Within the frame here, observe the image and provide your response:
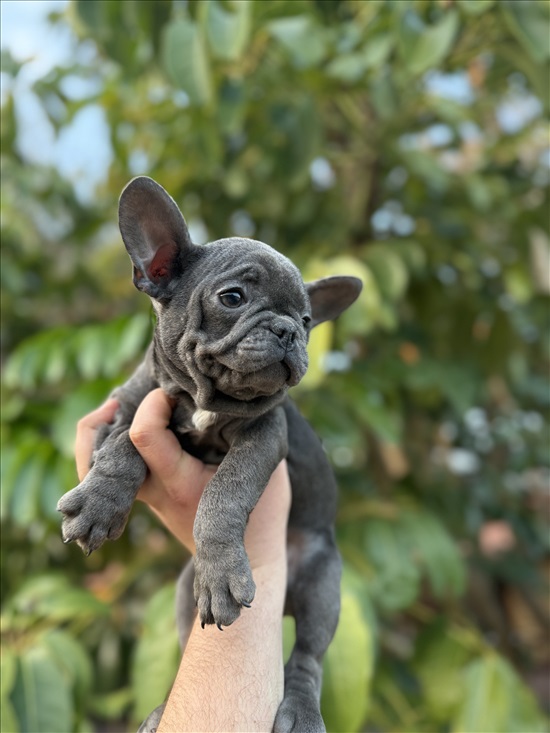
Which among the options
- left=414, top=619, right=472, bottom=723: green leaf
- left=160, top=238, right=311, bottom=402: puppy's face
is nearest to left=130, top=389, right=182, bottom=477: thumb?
left=160, top=238, right=311, bottom=402: puppy's face

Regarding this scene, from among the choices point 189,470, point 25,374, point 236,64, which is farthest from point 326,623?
point 236,64

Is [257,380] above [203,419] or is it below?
above

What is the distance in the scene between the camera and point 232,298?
90 cm

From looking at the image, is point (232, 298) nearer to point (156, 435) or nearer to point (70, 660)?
point (156, 435)

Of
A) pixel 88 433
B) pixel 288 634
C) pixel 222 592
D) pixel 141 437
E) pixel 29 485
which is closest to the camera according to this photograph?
pixel 222 592

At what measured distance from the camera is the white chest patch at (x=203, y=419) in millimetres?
1001

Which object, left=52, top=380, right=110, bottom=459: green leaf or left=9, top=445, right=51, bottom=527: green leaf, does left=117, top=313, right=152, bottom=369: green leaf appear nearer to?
left=52, top=380, right=110, bottom=459: green leaf

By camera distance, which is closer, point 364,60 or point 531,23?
point 531,23

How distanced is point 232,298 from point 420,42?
3.51ft

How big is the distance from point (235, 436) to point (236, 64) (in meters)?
1.28

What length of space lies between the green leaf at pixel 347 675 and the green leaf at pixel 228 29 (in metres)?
1.26

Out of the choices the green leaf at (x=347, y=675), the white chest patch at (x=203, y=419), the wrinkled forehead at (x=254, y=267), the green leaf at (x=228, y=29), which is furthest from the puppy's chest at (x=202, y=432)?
the green leaf at (x=228, y=29)

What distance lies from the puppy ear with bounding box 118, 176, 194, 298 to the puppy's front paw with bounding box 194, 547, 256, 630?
14.3 inches

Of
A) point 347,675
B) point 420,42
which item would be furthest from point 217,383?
point 420,42
